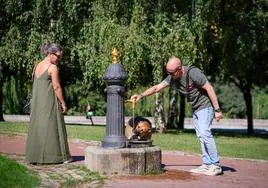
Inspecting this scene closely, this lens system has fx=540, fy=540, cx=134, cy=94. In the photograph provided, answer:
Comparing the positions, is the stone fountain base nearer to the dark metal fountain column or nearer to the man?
the dark metal fountain column

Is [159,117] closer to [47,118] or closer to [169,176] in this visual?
[47,118]

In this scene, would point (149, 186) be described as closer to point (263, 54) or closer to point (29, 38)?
point (29, 38)

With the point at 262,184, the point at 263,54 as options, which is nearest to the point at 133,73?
the point at 263,54

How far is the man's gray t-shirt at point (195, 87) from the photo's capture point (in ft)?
27.2

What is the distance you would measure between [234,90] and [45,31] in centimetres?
3395

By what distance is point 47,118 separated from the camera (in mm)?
9031

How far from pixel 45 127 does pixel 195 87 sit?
8.52 ft

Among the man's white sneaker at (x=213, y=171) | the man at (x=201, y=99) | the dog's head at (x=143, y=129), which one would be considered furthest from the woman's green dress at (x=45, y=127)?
the man's white sneaker at (x=213, y=171)

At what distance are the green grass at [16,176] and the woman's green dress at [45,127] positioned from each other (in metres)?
0.54

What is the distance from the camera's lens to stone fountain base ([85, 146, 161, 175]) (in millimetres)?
8188

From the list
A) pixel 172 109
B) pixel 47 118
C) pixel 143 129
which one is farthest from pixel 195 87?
pixel 172 109

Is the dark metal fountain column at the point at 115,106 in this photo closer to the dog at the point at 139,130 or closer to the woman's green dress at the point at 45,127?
the dog at the point at 139,130

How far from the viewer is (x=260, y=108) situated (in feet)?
176

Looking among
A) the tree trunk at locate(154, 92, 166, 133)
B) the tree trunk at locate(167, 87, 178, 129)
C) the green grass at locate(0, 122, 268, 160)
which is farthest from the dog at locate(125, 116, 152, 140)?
the tree trunk at locate(167, 87, 178, 129)
